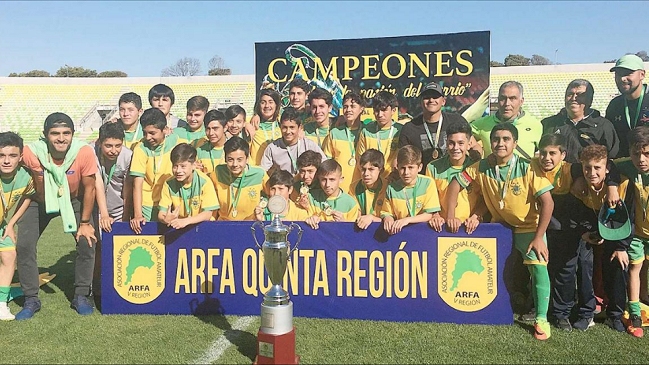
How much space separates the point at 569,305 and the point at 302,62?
513 centimetres

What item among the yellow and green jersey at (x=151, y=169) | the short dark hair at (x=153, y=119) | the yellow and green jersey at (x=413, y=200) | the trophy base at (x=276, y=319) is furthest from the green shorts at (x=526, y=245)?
the short dark hair at (x=153, y=119)

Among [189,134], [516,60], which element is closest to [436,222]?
[189,134]

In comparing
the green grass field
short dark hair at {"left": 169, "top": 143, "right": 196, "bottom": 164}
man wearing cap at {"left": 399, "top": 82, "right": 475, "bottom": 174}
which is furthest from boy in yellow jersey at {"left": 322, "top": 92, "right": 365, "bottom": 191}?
the green grass field

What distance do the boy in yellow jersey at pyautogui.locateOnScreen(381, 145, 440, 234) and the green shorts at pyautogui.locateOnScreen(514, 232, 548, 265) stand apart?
2.22ft

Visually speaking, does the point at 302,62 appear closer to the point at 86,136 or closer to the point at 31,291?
the point at 31,291

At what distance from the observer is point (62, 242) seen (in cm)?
904

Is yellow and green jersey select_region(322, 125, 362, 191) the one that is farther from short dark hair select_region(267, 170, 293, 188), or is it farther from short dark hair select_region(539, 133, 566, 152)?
short dark hair select_region(539, 133, 566, 152)

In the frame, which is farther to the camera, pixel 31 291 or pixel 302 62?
pixel 302 62

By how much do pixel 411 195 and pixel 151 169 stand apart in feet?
8.04

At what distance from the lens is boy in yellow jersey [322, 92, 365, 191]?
5605mm

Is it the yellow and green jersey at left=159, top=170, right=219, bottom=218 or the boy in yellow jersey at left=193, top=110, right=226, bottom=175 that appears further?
the boy in yellow jersey at left=193, top=110, right=226, bottom=175

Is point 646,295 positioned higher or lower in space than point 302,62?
lower

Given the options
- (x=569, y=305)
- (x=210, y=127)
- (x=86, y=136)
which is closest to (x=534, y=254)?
(x=569, y=305)

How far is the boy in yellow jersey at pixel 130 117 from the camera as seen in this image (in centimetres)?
566
